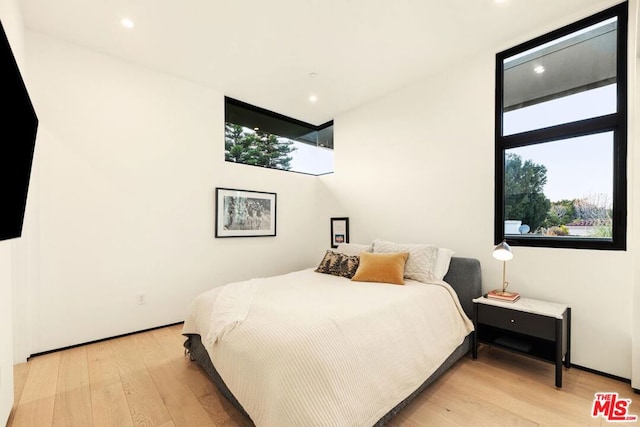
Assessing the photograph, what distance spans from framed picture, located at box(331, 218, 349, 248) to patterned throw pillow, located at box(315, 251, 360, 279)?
3.17ft

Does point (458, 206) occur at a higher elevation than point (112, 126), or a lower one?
lower

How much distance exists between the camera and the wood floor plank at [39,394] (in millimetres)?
1732

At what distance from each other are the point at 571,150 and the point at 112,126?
4306 millimetres

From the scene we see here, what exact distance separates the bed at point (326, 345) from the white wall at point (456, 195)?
0.66 meters

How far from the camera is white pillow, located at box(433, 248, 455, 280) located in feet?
9.14

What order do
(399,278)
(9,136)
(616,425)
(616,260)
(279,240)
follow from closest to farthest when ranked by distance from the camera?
(9,136)
(616,425)
(616,260)
(399,278)
(279,240)

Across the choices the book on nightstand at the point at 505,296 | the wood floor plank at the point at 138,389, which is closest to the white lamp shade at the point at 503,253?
the book on nightstand at the point at 505,296

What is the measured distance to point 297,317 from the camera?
1715 millimetres

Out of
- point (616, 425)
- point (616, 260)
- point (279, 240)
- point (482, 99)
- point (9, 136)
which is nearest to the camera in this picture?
point (9, 136)

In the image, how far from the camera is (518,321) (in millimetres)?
2242

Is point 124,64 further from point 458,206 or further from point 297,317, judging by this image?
point 458,206

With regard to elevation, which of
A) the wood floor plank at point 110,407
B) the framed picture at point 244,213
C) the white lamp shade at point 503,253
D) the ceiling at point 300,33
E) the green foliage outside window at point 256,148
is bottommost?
the wood floor plank at point 110,407

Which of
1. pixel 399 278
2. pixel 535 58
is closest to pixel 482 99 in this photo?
pixel 535 58

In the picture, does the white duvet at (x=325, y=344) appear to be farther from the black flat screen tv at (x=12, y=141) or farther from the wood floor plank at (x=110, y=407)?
the black flat screen tv at (x=12, y=141)
